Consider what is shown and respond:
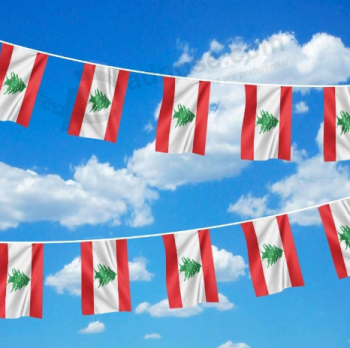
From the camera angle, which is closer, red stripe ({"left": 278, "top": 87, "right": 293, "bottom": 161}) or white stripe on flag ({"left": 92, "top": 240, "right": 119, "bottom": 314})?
red stripe ({"left": 278, "top": 87, "right": 293, "bottom": 161})

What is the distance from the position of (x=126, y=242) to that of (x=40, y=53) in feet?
9.52

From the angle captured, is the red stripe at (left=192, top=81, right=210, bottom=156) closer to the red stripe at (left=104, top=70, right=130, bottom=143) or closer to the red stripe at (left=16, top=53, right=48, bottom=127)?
the red stripe at (left=104, top=70, right=130, bottom=143)

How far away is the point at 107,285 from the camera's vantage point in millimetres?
9664

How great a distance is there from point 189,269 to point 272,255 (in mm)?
1229

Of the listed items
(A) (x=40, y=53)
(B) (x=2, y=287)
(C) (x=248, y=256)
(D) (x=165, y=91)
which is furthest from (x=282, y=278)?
(A) (x=40, y=53)

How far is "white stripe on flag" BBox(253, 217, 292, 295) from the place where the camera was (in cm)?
972

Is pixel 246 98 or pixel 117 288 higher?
pixel 246 98

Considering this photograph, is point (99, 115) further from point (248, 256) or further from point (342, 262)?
point (342, 262)

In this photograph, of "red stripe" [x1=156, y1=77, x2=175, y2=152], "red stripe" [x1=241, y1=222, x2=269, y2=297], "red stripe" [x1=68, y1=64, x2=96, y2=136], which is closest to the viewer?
"red stripe" [x1=68, y1=64, x2=96, y2=136]

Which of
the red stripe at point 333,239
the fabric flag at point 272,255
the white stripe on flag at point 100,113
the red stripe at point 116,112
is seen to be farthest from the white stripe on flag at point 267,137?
the white stripe on flag at point 100,113

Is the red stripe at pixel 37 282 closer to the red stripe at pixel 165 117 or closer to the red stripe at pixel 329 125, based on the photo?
the red stripe at pixel 165 117

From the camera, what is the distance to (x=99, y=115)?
9312 mm

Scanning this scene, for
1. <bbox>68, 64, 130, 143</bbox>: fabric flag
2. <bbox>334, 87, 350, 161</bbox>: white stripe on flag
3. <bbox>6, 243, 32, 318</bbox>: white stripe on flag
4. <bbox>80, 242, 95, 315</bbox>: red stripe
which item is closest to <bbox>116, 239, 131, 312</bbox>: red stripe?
<bbox>80, 242, 95, 315</bbox>: red stripe

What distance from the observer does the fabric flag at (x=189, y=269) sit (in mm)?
9750
